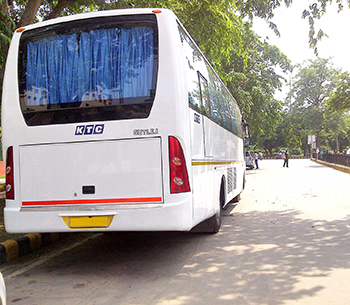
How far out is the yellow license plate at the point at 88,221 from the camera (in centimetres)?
521

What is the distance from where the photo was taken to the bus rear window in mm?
5301

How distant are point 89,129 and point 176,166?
45.2 inches

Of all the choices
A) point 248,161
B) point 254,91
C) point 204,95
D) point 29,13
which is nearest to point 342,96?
point 254,91

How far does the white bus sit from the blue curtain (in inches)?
0.5

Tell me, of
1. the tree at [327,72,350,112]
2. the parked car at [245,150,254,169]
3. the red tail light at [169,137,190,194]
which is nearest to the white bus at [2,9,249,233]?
the red tail light at [169,137,190,194]

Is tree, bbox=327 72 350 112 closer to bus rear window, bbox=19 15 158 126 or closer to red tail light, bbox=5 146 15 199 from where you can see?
bus rear window, bbox=19 15 158 126

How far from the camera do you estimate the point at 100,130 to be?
5.29m

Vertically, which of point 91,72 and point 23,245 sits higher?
point 91,72

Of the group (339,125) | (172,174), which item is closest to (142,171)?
(172,174)

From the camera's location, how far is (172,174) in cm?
518

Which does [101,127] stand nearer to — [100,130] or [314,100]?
[100,130]

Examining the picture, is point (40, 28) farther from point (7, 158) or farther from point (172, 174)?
point (172, 174)

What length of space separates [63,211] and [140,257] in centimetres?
143

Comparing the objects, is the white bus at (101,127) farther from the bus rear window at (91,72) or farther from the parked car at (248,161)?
the parked car at (248,161)
